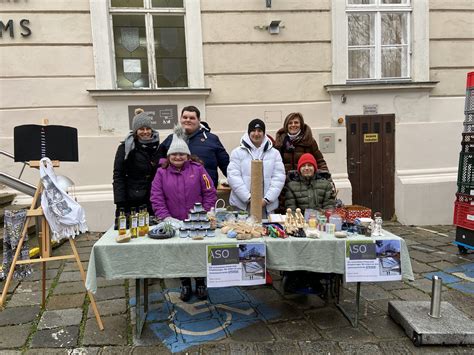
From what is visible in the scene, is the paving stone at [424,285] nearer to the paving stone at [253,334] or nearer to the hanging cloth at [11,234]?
the paving stone at [253,334]

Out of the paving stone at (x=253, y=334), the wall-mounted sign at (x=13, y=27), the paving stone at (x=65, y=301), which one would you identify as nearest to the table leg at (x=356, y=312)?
the paving stone at (x=253, y=334)

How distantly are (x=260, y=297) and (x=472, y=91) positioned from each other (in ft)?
11.9

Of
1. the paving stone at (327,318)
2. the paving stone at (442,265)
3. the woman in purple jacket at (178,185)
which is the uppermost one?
the woman in purple jacket at (178,185)

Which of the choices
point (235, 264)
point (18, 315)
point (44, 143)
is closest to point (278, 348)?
point (235, 264)

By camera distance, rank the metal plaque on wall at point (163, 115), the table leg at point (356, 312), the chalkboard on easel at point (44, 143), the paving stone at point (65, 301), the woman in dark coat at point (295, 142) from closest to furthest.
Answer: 1. the table leg at point (356, 312)
2. the chalkboard on easel at point (44, 143)
3. the paving stone at point (65, 301)
4. the woman in dark coat at point (295, 142)
5. the metal plaque on wall at point (163, 115)

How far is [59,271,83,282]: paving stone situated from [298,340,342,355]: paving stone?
8.52ft

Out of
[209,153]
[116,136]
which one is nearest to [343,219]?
[209,153]

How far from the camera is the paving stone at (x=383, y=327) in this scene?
2709 mm

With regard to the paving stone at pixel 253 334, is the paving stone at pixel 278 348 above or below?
below

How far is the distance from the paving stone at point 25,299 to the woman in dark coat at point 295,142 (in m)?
2.80

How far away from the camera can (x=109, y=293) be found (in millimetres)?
3527

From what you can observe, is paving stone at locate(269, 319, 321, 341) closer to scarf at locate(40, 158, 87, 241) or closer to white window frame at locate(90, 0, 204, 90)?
scarf at locate(40, 158, 87, 241)

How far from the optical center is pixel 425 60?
20.1 ft

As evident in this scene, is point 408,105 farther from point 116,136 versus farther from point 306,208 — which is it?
point 116,136
